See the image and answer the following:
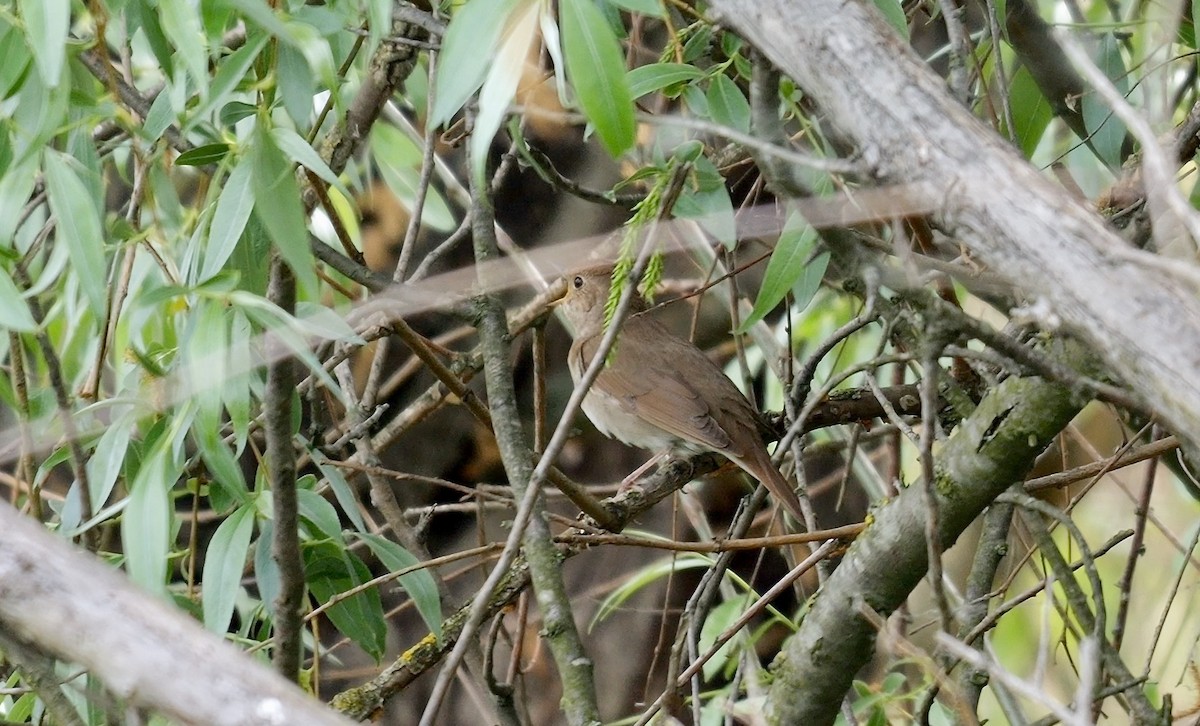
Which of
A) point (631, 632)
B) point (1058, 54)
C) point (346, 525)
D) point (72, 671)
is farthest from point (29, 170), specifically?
point (631, 632)

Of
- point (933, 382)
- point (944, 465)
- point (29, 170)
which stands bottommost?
point (944, 465)

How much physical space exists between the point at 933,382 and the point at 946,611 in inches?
11.2

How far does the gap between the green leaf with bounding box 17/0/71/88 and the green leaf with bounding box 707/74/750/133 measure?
1.06 metres

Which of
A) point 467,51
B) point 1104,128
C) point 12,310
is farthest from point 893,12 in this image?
point 12,310

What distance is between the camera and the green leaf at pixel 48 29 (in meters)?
1.44

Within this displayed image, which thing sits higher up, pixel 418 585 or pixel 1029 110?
pixel 1029 110

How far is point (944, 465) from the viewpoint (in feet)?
6.26

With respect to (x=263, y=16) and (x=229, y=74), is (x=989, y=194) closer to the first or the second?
(x=263, y=16)

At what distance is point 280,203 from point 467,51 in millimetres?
380

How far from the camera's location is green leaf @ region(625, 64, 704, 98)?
6.52 feet

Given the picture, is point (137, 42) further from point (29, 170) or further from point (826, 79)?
point (826, 79)

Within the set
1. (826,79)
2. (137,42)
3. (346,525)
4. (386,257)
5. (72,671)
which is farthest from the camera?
(386,257)

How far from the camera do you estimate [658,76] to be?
2014 millimetres

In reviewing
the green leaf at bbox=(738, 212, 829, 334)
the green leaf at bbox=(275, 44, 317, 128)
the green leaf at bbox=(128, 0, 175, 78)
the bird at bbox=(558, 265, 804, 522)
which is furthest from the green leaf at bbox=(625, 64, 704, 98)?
the bird at bbox=(558, 265, 804, 522)
